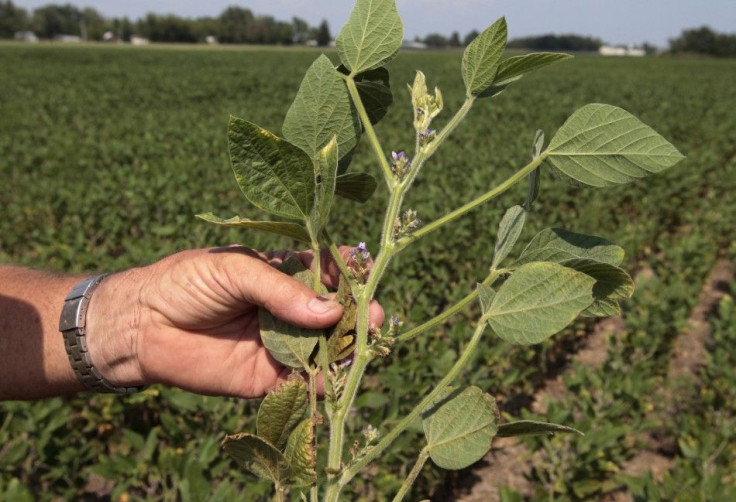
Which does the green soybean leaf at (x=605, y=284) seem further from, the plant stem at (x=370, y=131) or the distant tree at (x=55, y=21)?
the distant tree at (x=55, y=21)

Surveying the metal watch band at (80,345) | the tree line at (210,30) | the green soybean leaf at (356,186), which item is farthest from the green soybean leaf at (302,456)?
the tree line at (210,30)

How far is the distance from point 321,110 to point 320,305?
0.25 metres

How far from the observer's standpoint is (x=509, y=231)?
0.82 m

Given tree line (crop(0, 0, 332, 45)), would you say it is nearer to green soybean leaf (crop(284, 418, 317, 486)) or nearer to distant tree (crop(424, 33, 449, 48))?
distant tree (crop(424, 33, 449, 48))

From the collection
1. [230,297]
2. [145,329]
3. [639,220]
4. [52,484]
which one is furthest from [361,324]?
[639,220]

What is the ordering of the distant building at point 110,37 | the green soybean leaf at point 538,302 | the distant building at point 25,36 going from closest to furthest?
the green soybean leaf at point 538,302 → the distant building at point 25,36 → the distant building at point 110,37

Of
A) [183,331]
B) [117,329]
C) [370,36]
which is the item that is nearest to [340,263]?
[370,36]

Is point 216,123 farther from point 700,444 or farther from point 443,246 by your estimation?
point 700,444

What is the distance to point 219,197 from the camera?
7438mm

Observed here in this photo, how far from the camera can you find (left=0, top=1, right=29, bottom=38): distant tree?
74.7 metres

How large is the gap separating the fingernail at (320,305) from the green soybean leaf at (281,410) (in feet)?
0.39

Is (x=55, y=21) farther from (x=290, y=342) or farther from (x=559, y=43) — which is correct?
(x=290, y=342)

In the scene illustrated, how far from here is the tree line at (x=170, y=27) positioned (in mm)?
77625

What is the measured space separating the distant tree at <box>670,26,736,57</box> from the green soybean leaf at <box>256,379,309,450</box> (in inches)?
3429
